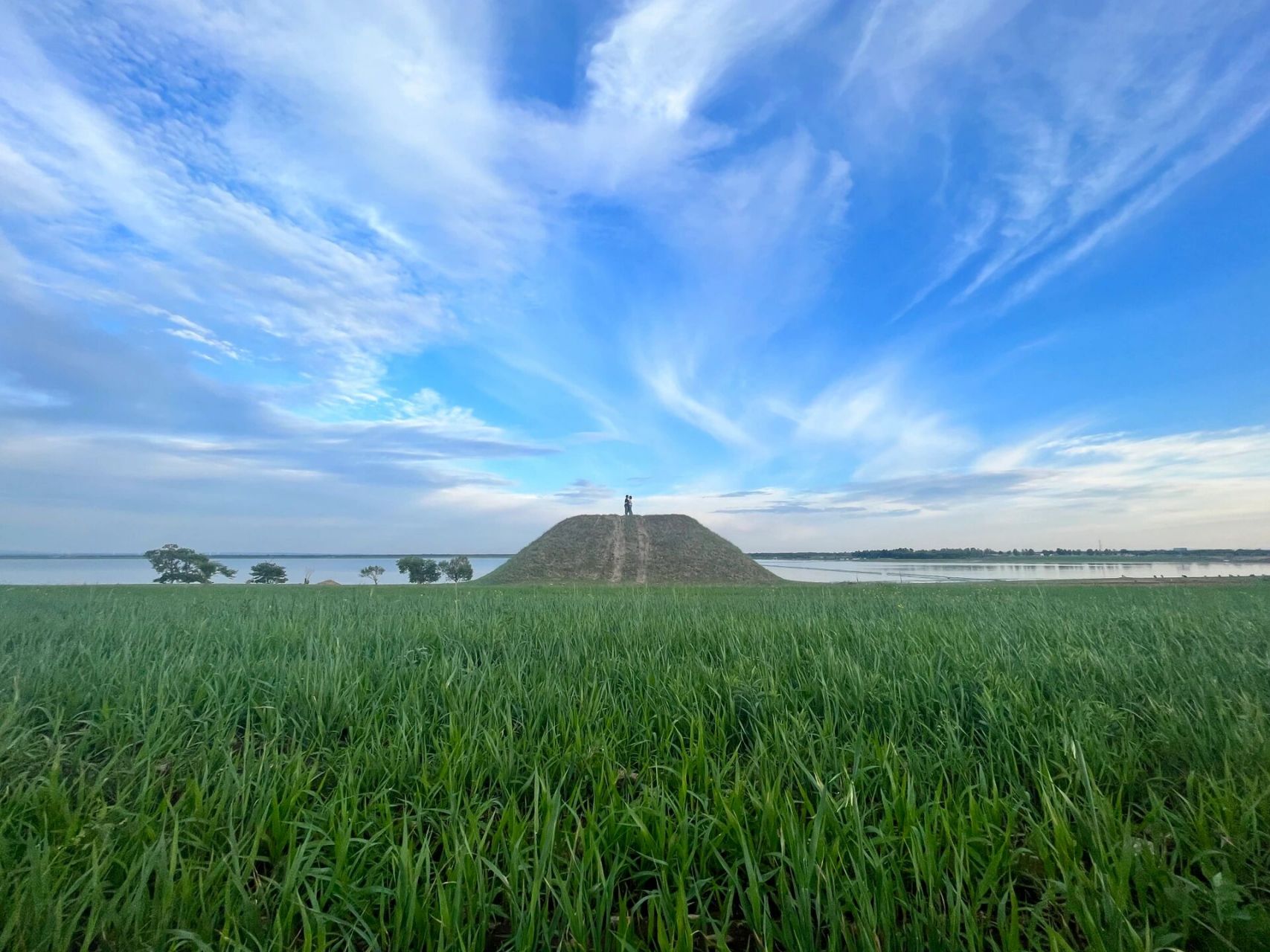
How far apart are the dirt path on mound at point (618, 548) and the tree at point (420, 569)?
24.0 m

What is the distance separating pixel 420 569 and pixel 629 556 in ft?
96.1

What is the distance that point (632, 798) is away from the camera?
2.62 m

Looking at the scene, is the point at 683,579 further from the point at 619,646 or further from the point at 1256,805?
the point at 1256,805

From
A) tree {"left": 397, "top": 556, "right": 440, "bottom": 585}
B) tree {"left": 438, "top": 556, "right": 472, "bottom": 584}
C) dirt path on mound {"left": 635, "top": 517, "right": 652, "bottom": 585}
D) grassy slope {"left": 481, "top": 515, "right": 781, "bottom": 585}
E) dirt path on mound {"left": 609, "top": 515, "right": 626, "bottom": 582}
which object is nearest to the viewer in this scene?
grassy slope {"left": 481, "top": 515, "right": 781, "bottom": 585}

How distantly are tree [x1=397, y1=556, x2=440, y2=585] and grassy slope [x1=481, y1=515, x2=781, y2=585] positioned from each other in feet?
72.7

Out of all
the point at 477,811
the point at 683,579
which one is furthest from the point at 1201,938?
the point at 683,579

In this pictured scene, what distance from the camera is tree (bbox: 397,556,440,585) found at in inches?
2185

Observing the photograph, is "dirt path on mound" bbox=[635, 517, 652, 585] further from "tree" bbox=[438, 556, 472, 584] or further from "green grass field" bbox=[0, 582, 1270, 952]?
"green grass field" bbox=[0, 582, 1270, 952]

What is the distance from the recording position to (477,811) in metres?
2.34

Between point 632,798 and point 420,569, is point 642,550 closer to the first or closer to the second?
point 420,569

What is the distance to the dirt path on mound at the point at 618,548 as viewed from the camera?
109 ft

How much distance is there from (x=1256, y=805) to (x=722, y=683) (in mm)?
2402

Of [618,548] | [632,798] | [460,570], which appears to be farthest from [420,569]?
[632,798]

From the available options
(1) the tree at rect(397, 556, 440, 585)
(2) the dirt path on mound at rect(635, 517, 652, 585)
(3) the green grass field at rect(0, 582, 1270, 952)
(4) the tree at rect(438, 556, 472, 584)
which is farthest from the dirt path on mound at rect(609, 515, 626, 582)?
(3) the green grass field at rect(0, 582, 1270, 952)
